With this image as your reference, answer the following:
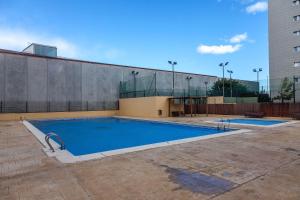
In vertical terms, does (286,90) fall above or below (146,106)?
above

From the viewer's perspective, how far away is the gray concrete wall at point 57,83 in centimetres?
1861

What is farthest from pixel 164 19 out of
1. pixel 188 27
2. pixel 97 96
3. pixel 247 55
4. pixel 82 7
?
pixel 247 55

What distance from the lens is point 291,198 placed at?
3203 mm

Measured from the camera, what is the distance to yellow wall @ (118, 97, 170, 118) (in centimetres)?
1966

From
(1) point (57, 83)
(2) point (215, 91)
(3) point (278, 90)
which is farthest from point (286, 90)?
(1) point (57, 83)

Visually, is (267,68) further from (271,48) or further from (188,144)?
(188,144)

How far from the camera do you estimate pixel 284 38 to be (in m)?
28.3

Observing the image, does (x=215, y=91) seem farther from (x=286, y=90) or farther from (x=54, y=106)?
(x=54, y=106)

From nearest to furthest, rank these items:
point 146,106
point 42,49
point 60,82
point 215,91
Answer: point 146,106, point 60,82, point 215,91, point 42,49

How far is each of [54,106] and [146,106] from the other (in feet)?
27.6

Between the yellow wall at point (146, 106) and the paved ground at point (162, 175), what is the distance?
43.4 feet

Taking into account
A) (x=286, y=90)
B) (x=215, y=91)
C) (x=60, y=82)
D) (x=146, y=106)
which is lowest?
(x=146, y=106)

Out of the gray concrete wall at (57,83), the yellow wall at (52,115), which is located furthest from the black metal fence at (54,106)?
the yellow wall at (52,115)

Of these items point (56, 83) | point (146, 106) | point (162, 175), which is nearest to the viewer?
point (162, 175)
